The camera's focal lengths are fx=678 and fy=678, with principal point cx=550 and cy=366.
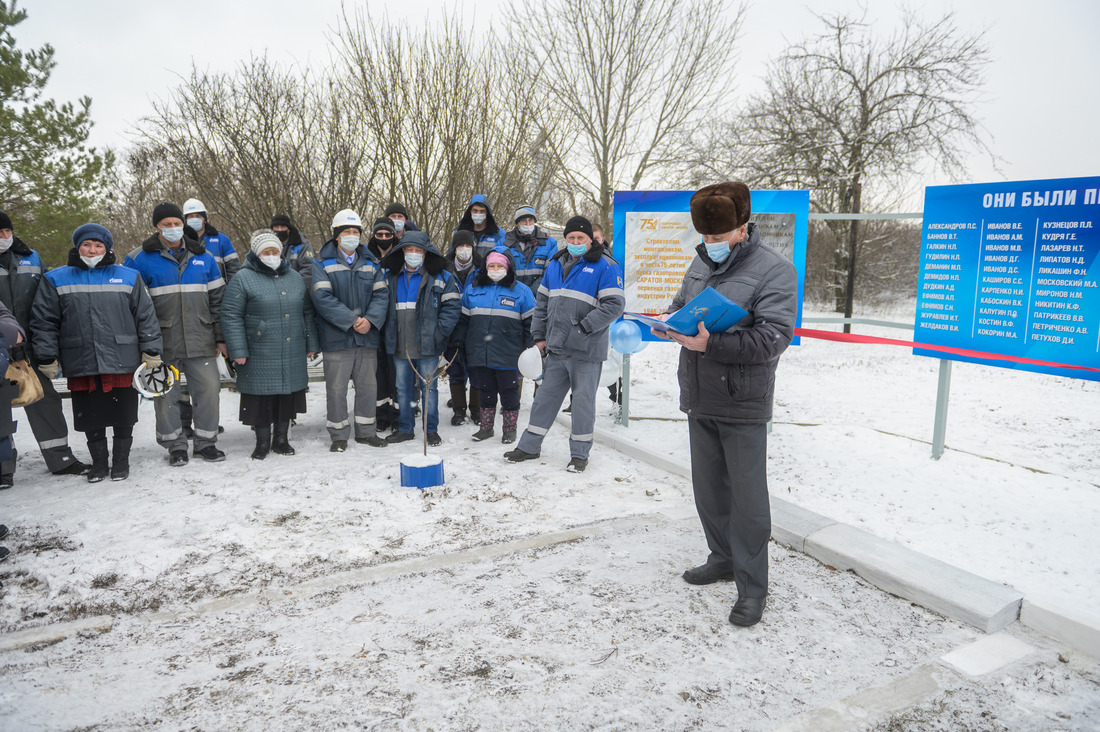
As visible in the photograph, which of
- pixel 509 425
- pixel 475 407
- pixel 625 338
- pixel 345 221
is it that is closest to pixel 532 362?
pixel 509 425

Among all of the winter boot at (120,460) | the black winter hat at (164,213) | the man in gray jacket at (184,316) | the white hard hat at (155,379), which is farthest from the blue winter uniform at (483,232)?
the winter boot at (120,460)

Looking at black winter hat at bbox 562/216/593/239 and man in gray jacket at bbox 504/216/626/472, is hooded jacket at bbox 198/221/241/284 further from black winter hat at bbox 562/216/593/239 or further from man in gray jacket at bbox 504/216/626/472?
black winter hat at bbox 562/216/593/239

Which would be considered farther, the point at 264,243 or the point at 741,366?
the point at 264,243

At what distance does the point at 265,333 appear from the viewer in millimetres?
5879

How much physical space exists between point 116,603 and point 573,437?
3.33 meters

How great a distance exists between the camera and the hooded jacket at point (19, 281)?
529 cm

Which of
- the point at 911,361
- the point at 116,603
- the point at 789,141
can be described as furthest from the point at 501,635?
the point at 789,141

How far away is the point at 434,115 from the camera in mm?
9680

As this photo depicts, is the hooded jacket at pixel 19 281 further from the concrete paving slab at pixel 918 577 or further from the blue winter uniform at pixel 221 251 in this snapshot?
the concrete paving slab at pixel 918 577

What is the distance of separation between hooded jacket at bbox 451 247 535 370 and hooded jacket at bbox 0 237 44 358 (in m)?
3.49

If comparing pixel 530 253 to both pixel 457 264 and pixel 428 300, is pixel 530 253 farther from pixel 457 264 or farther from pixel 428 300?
pixel 428 300

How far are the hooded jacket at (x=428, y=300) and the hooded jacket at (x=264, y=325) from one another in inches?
32.7

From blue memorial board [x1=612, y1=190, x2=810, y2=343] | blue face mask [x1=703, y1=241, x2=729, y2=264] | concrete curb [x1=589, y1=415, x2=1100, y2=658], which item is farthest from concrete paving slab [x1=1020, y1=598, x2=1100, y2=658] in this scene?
blue memorial board [x1=612, y1=190, x2=810, y2=343]

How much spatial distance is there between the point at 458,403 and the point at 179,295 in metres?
2.89
